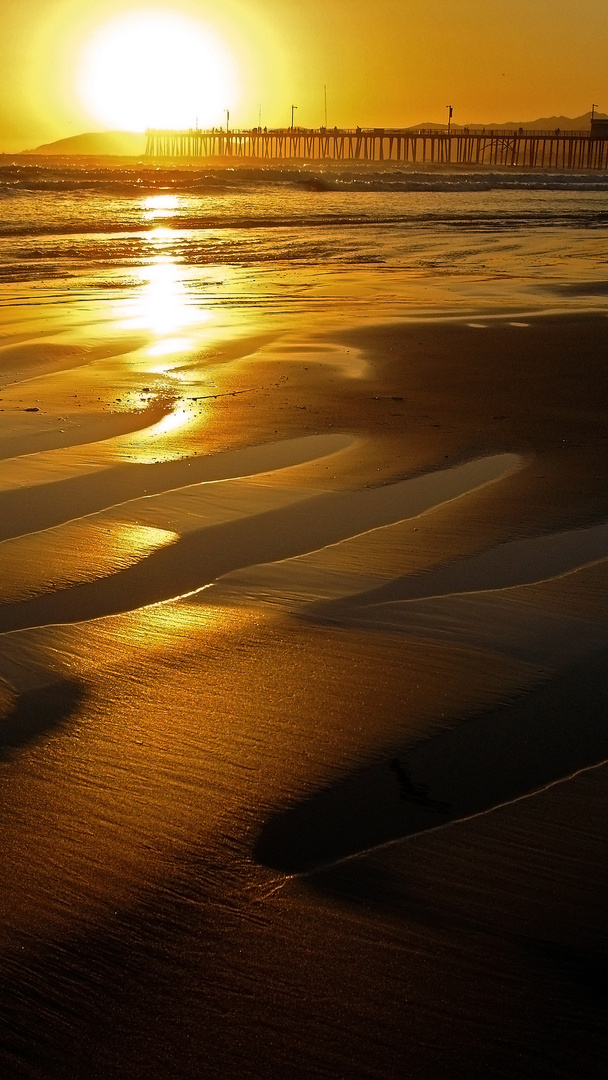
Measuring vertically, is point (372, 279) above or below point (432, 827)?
above

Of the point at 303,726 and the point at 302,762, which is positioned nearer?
the point at 302,762

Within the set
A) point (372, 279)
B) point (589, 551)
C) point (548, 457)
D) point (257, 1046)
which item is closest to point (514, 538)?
point (589, 551)

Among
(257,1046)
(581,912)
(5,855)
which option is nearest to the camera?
(257,1046)

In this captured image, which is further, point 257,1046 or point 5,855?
point 5,855

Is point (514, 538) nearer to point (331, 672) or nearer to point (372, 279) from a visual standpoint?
point (331, 672)

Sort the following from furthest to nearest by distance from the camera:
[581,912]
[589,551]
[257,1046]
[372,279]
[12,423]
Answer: [372,279], [12,423], [589,551], [581,912], [257,1046]
